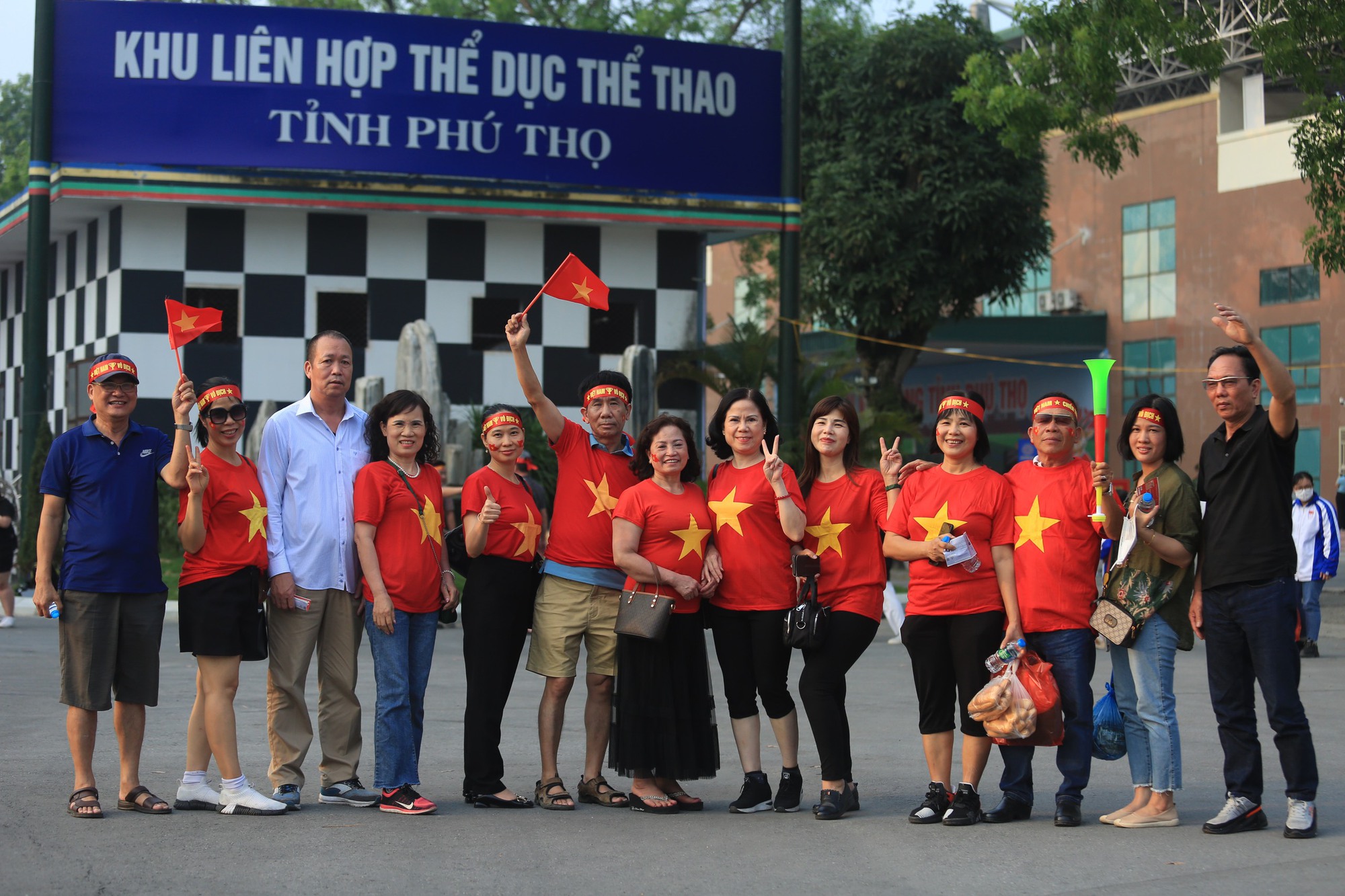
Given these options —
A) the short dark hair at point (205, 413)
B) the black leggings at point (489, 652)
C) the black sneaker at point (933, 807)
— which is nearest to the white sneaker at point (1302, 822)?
the black sneaker at point (933, 807)

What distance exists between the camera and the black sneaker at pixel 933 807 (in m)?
5.57

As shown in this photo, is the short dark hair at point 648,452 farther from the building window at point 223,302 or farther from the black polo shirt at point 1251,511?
the building window at point 223,302

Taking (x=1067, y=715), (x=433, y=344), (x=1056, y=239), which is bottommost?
(x=1067, y=715)

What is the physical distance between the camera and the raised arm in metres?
5.92

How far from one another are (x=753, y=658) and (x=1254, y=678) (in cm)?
201

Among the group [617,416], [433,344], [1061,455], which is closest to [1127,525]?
[1061,455]

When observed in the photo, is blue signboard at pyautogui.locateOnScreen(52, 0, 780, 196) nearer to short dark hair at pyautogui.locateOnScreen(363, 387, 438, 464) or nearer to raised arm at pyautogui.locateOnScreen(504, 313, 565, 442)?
short dark hair at pyautogui.locateOnScreen(363, 387, 438, 464)

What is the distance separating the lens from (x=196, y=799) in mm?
5641

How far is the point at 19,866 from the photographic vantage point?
468cm

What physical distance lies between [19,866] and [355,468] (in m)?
2.06

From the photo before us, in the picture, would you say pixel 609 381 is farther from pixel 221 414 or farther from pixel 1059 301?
pixel 1059 301

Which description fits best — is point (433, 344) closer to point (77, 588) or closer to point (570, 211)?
point (570, 211)

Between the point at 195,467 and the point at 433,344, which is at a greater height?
the point at 433,344

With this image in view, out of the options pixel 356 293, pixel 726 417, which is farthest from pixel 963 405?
pixel 356 293
